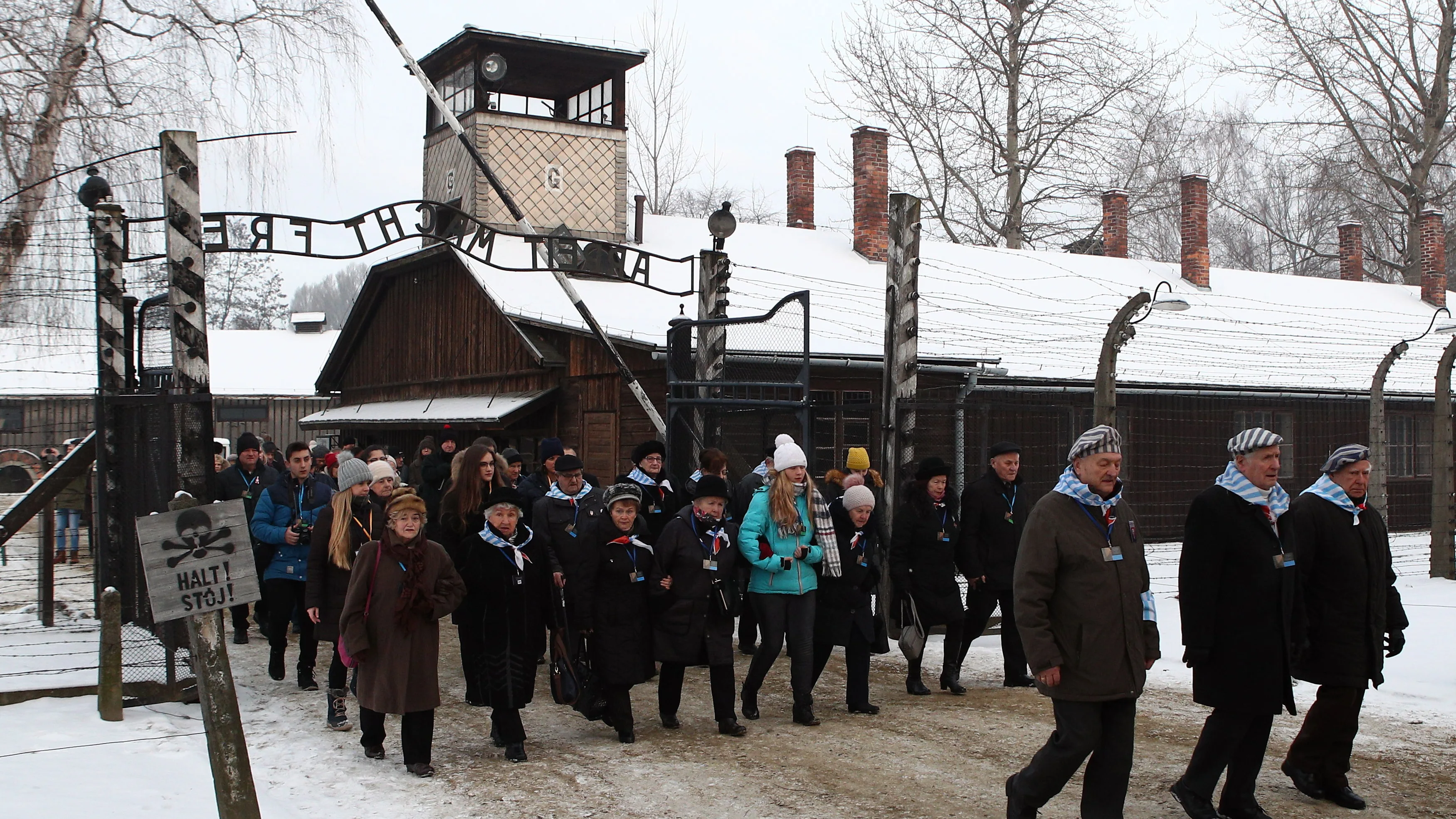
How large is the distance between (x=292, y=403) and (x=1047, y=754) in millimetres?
35155

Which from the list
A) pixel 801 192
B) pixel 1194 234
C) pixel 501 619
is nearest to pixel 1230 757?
pixel 501 619

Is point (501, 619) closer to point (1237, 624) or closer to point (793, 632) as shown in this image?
point (793, 632)

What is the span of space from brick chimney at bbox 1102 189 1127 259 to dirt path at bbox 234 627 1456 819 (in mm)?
21495

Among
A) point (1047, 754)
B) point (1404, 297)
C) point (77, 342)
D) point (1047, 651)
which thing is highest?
point (1404, 297)

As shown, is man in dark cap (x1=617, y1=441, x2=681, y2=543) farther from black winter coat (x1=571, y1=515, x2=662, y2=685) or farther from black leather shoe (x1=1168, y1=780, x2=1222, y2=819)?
black leather shoe (x1=1168, y1=780, x2=1222, y2=819)

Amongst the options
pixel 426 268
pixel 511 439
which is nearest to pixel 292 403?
pixel 426 268

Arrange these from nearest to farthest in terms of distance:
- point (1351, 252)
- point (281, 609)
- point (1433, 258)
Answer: point (281, 609) < point (1433, 258) < point (1351, 252)

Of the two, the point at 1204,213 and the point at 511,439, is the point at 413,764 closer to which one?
the point at 511,439

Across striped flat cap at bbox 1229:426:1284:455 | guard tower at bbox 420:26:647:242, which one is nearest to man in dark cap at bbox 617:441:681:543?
Answer: striped flat cap at bbox 1229:426:1284:455

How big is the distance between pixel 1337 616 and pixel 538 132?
17.3 m

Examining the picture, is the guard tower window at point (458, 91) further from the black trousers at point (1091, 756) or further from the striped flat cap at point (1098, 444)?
the black trousers at point (1091, 756)

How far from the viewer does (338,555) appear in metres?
7.61

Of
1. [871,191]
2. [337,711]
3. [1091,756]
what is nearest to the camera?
[1091,756]

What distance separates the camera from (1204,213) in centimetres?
2686
